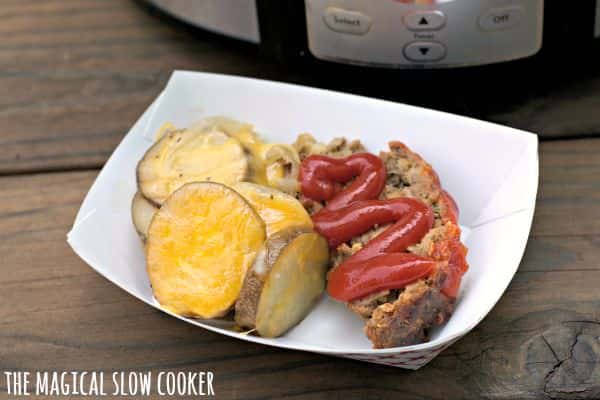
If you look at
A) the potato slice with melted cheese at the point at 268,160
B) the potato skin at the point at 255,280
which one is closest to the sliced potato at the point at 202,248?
the potato skin at the point at 255,280

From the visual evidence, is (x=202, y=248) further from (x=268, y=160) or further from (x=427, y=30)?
(x=427, y=30)

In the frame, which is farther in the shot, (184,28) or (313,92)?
(184,28)

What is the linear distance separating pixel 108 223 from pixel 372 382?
14.1 inches

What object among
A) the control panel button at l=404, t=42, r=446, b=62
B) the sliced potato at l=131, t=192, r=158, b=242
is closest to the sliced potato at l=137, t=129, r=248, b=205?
the sliced potato at l=131, t=192, r=158, b=242

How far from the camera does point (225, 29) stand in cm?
123

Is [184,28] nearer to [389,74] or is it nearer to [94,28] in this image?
[94,28]

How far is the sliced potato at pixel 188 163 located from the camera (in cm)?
98

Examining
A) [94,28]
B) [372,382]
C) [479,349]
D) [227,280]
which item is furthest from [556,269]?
[94,28]

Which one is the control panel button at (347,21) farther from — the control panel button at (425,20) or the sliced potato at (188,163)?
the sliced potato at (188,163)

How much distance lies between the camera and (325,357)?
0.88 metres

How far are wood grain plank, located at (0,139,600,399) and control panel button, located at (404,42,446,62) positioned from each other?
205 millimetres

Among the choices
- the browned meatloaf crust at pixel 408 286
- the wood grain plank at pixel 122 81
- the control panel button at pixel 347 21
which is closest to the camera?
the browned meatloaf crust at pixel 408 286

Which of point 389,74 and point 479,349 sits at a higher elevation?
point 389,74

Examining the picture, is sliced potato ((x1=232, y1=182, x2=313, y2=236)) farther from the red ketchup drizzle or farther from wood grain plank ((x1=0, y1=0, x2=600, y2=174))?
wood grain plank ((x1=0, y1=0, x2=600, y2=174))
